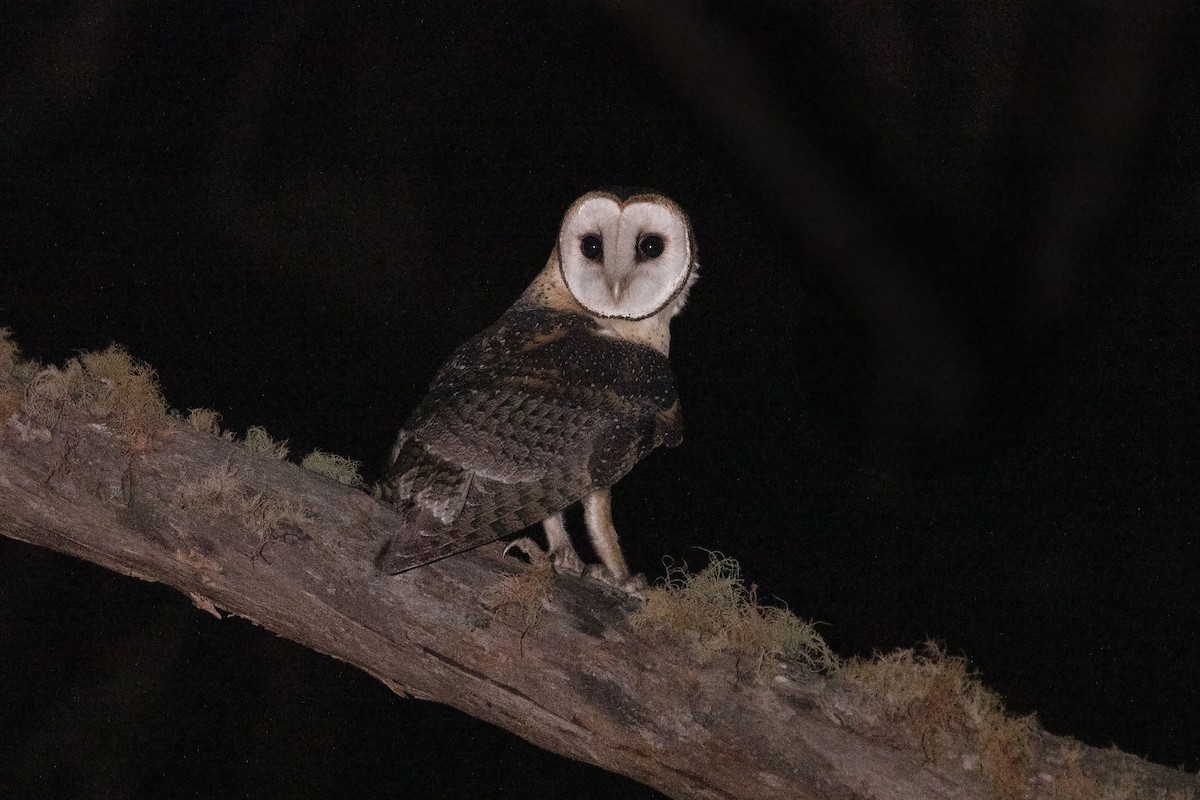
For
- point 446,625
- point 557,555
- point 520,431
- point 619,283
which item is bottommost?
point 446,625

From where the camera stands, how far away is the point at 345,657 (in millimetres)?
1900

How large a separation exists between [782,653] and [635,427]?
49cm

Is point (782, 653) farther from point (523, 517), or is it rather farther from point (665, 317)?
point (665, 317)

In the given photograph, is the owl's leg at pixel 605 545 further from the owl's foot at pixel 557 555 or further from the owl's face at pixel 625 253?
the owl's face at pixel 625 253

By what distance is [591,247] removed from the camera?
6.67 feet

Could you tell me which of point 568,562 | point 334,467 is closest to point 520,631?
point 568,562

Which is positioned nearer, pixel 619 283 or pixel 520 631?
pixel 520 631

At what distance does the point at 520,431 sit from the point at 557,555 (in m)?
0.30

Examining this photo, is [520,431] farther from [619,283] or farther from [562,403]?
[619,283]

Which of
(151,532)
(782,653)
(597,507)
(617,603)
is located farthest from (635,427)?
(151,532)

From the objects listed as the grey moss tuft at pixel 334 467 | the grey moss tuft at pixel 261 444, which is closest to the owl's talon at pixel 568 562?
the grey moss tuft at pixel 334 467

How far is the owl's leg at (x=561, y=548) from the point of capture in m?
1.98

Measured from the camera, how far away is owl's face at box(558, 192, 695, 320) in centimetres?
197

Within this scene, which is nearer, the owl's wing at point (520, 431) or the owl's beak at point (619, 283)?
the owl's wing at point (520, 431)
